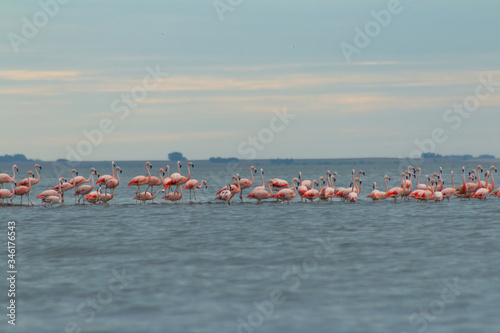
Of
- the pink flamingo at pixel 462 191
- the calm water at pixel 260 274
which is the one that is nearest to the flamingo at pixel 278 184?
the calm water at pixel 260 274

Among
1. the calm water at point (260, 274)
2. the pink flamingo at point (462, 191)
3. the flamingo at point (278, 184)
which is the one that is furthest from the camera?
the flamingo at point (278, 184)

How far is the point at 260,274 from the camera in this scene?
16219 millimetres

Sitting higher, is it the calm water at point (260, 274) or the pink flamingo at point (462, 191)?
the pink flamingo at point (462, 191)

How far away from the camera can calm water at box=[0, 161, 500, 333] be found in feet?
40.2

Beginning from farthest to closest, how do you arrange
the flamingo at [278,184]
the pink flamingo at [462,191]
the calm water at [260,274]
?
the flamingo at [278,184], the pink flamingo at [462,191], the calm water at [260,274]

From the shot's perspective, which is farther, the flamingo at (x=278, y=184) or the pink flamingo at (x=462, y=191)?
the flamingo at (x=278, y=184)

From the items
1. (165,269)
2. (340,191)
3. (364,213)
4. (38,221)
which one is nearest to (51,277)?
(165,269)

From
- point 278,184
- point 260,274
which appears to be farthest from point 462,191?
point 260,274

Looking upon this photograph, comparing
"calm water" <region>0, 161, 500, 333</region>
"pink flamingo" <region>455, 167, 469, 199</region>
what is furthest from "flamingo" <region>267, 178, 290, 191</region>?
→ "pink flamingo" <region>455, 167, 469, 199</region>

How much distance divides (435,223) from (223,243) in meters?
8.90

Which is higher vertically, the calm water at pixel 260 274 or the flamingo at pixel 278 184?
the flamingo at pixel 278 184

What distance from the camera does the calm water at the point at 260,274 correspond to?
1226 centimetres

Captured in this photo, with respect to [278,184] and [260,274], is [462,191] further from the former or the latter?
[260,274]

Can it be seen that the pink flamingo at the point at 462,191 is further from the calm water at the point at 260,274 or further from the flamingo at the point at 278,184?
the flamingo at the point at 278,184
